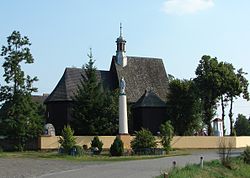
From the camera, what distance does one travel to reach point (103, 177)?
73.8 ft

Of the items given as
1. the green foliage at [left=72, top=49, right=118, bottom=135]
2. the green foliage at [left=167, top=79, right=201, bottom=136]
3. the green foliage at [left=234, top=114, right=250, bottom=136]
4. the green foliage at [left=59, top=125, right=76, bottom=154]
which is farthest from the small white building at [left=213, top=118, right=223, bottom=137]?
the green foliage at [left=234, top=114, right=250, bottom=136]

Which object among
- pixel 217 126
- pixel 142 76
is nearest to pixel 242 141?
pixel 217 126

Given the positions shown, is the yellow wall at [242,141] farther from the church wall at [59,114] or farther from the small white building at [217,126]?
the church wall at [59,114]

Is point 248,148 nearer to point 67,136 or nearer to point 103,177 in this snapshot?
point 103,177

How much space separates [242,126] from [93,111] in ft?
164

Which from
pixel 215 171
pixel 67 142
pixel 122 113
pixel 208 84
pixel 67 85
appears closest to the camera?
pixel 215 171

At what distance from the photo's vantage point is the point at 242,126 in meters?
101

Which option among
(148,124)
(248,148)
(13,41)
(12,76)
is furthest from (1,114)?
(248,148)

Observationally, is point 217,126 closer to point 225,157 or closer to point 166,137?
point 166,137

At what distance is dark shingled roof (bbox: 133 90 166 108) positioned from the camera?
66688mm

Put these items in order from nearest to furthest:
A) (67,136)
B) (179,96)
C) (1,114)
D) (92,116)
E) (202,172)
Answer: (202,172) → (67,136) → (1,114) → (92,116) → (179,96)

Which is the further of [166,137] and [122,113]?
[122,113]

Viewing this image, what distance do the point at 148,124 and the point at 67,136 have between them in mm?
22925

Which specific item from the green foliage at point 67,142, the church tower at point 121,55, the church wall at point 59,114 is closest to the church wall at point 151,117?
the church tower at point 121,55
